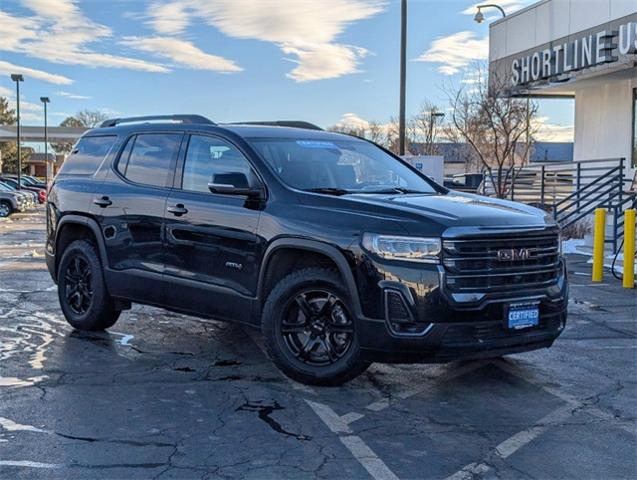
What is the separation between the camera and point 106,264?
22.1 feet

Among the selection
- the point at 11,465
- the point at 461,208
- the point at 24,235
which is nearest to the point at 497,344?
the point at 461,208

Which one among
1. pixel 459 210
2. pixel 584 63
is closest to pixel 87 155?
pixel 459 210

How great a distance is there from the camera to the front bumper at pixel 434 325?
477 centimetres

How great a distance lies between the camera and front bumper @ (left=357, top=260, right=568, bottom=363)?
4.77 metres

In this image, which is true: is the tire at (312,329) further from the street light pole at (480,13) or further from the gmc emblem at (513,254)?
the street light pole at (480,13)

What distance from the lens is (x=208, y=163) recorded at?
20.2ft

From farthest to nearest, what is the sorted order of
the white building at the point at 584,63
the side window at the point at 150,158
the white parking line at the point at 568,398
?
the white building at the point at 584,63 < the side window at the point at 150,158 < the white parking line at the point at 568,398

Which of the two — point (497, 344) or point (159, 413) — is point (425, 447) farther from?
point (159, 413)

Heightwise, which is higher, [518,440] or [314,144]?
[314,144]

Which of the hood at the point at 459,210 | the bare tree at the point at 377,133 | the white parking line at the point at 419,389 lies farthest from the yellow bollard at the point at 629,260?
the bare tree at the point at 377,133

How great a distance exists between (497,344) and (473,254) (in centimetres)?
64

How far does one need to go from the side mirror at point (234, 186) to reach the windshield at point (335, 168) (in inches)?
10.7

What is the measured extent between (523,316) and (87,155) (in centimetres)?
460

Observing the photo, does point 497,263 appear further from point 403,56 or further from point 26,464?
point 403,56
